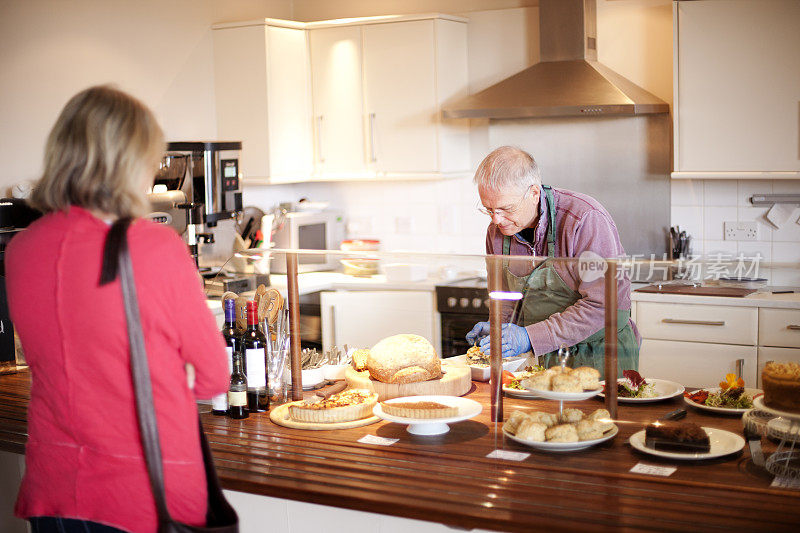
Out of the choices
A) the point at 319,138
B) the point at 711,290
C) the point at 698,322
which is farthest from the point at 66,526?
the point at 319,138

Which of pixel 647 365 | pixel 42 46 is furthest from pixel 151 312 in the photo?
pixel 42 46

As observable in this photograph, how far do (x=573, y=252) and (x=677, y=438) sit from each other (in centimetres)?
87

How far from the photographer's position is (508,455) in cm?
202

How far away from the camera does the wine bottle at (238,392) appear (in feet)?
7.90

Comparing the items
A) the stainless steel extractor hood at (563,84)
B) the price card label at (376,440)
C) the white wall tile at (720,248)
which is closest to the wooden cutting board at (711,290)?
the white wall tile at (720,248)

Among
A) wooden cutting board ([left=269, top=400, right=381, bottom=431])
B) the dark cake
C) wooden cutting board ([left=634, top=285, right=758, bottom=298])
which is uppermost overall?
wooden cutting board ([left=634, top=285, right=758, bottom=298])

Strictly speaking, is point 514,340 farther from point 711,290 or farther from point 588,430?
point 711,290

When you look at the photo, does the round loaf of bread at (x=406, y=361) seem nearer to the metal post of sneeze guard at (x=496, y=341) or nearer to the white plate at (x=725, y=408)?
the metal post of sneeze guard at (x=496, y=341)

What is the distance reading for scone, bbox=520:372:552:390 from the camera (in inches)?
83.0

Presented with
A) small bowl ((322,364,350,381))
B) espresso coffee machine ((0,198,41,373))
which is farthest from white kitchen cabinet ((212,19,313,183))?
small bowl ((322,364,350,381))

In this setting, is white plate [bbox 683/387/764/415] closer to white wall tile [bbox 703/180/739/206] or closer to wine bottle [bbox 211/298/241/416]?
wine bottle [bbox 211/298/241/416]

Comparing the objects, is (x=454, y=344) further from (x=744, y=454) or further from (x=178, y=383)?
(x=178, y=383)

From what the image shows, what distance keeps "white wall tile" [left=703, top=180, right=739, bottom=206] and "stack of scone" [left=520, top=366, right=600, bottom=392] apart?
2.83 metres

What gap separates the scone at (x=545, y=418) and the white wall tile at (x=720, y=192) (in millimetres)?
2874
